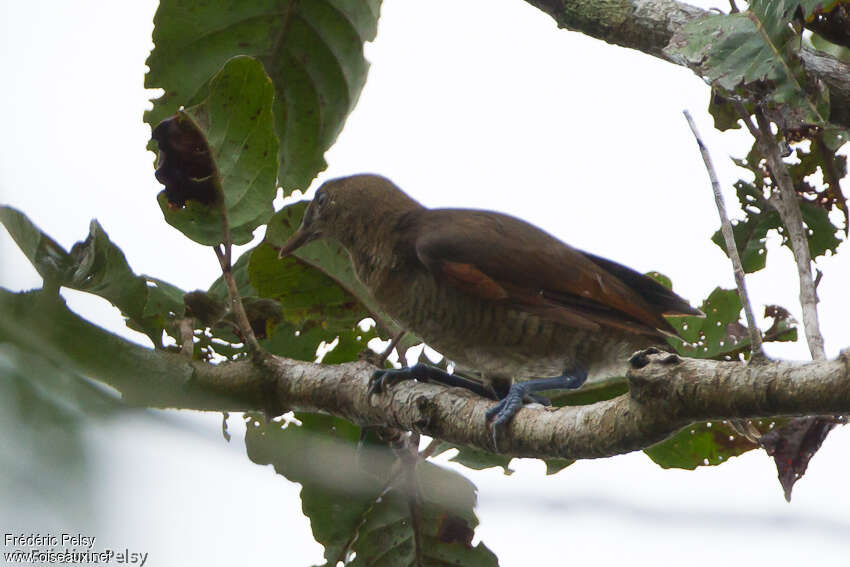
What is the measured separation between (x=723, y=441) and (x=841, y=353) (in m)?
1.49

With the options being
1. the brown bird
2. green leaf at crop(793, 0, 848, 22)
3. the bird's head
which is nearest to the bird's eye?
the bird's head

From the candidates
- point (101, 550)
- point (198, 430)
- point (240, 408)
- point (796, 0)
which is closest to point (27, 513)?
point (101, 550)

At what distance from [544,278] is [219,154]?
3.13ft

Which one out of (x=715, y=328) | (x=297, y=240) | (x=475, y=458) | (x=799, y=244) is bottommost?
(x=475, y=458)

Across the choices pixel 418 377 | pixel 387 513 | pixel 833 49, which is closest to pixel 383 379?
pixel 418 377

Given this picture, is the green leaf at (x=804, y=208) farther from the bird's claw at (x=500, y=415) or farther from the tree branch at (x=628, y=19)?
the bird's claw at (x=500, y=415)

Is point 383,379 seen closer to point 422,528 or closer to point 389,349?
point 389,349

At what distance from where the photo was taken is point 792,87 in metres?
2.29

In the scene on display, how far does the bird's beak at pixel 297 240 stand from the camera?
8.91 ft

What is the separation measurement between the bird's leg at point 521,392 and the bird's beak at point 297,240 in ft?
2.45

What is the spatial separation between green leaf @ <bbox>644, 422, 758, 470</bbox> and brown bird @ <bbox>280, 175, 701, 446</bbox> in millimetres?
261

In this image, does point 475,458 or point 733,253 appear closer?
point 733,253

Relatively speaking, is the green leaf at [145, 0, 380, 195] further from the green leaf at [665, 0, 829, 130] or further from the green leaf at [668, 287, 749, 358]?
the green leaf at [668, 287, 749, 358]

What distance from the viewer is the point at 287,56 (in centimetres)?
288
